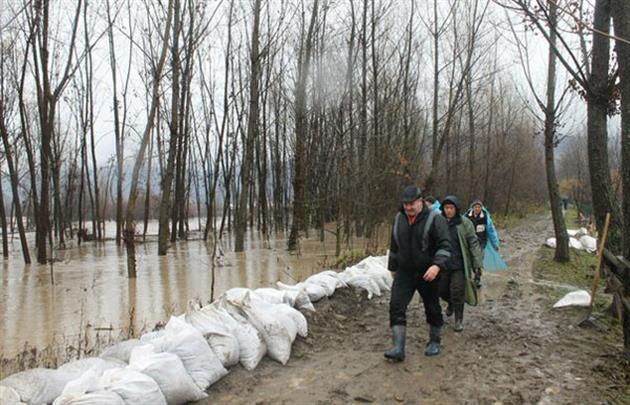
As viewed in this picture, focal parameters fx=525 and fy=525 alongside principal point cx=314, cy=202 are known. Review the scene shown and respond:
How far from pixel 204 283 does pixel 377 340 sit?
4415 mm

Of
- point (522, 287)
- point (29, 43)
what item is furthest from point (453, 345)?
point (29, 43)

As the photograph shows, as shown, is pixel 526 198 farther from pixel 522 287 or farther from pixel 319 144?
pixel 522 287

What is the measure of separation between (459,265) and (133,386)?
11.2 feet

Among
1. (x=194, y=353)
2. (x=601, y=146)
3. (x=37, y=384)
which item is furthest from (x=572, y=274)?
(x=37, y=384)

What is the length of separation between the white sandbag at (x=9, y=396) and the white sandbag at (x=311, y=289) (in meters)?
3.19

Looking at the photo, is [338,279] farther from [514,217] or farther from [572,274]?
[514,217]

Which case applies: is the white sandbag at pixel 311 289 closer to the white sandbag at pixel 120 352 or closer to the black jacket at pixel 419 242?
the black jacket at pixel 419 242

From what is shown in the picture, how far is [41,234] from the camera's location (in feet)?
37.7

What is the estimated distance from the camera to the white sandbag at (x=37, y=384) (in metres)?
2.96

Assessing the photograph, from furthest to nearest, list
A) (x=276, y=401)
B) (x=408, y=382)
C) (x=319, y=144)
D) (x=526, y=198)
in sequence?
(x=526, y=198) < (x=319, y=144) < (x=408, y=382) < (x=276, y=401)

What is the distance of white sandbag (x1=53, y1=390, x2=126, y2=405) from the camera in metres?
2.82

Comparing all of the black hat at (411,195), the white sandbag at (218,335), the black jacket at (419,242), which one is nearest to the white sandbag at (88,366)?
the white sandbag at (218,335)

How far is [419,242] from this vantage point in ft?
13.7

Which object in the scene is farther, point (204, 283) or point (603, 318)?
point (204, 283)
